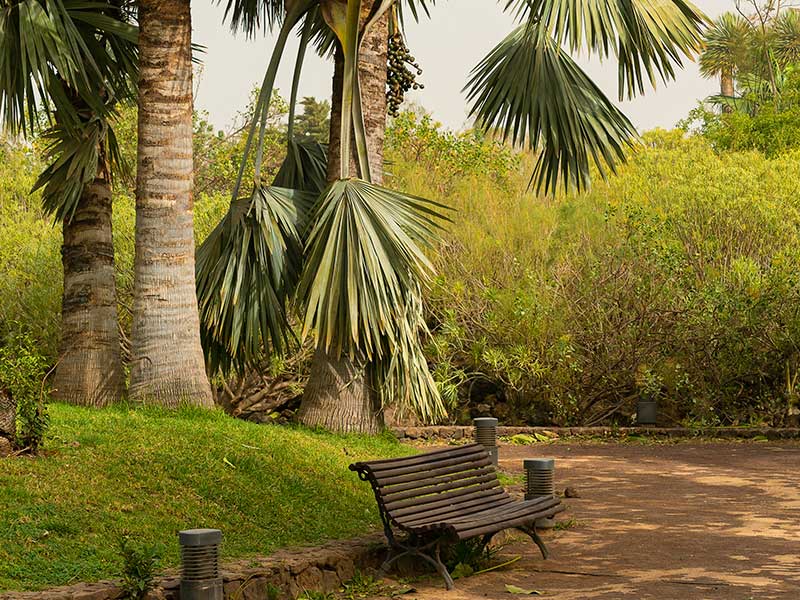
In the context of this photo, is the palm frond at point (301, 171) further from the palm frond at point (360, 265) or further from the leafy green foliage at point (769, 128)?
the leafy green foliage at point (769, 128)

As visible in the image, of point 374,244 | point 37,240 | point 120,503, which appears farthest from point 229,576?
point 37,240

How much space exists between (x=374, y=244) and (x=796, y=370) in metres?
7.63

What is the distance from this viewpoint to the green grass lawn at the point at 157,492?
5699mm

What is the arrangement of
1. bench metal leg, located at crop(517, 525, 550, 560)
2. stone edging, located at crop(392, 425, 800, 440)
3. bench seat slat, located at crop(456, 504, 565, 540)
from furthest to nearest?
stone edging, located at crop(392, 425, 800, 440), bench metal leg, located at crop(517, 525, 550, 560), bench seat slat, located at crop(456, 504, 565, 540)

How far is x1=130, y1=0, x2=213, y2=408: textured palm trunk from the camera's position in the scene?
31.7ft

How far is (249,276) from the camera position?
409 inches

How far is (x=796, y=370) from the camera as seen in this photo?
1467cm

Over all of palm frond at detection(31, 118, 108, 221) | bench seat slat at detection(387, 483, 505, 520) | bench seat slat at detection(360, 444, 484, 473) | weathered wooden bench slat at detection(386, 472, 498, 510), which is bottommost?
bench seat slat at detection(387, 483, 505, 520)

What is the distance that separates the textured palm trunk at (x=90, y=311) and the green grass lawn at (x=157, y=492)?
32.5 inches

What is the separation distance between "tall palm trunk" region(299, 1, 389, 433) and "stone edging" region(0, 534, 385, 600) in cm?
403

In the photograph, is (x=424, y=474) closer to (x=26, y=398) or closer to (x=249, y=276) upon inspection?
(x=26, y=398)

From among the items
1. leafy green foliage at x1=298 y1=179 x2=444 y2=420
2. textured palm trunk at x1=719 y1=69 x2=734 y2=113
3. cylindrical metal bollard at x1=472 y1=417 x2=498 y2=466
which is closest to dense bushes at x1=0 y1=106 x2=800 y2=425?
cylindrical metal bollard at x1=472 y1=417 x2=498 y2=466

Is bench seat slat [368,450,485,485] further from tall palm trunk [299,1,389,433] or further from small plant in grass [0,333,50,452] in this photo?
tall palm trunk [299,1,389,433]

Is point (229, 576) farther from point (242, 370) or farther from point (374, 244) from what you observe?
point (242, 370)
